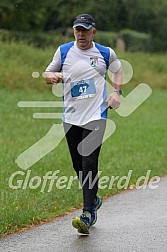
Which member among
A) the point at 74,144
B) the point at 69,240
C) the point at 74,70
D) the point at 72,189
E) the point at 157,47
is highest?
the point at 74,70

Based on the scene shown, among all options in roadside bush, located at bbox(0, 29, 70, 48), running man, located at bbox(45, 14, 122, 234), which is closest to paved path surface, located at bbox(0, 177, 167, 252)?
running man, located at bbox(45, 14, 122, 234)

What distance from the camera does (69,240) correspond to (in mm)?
7230

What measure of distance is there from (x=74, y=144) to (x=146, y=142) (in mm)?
9667

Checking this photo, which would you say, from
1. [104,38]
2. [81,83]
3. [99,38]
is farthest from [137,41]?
[81,83]

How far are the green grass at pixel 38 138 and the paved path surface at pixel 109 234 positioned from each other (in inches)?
14.2

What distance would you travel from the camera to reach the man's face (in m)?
7.47

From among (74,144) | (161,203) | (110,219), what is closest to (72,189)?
(161,203)

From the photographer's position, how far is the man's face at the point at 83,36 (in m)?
7.47

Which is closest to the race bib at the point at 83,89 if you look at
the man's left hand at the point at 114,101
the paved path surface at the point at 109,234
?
the man's left hand at the point at 114,101

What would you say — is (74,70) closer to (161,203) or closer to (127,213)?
(127,213)

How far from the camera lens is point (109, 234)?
7496 millimetres

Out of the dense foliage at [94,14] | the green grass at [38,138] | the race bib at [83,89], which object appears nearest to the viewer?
the race bib at [83,89]

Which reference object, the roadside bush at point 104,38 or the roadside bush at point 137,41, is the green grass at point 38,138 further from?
the roadside bush at point 137,41

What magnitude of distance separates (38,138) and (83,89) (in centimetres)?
997
